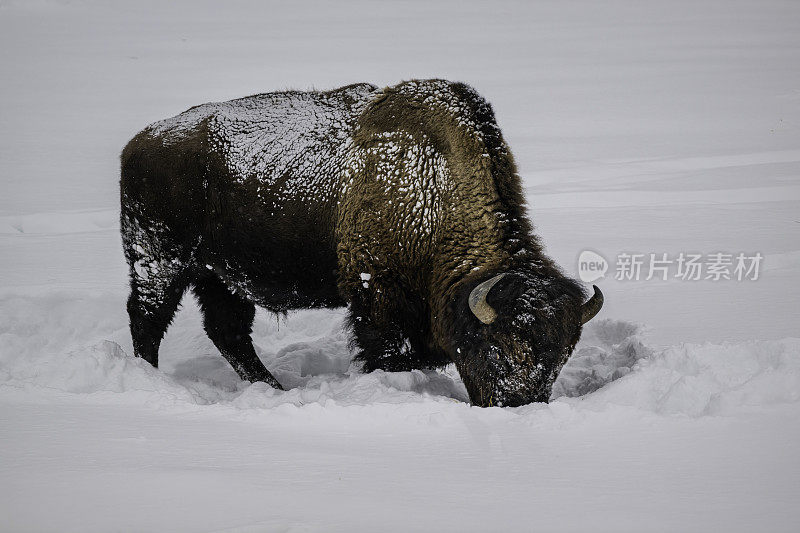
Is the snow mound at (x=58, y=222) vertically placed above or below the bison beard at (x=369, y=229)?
below

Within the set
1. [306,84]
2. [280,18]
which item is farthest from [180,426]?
[280,18]

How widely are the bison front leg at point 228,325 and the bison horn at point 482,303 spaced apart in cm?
214

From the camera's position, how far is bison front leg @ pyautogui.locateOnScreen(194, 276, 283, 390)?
585cm

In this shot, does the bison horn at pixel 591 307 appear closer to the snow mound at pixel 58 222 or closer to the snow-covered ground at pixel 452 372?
the snow-covered ground at pixel 452 372

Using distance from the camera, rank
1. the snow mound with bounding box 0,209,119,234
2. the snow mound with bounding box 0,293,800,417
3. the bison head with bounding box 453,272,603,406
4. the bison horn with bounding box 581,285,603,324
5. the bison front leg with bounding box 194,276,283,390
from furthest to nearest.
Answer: the snow mound with bounding box 0,209,119,234 < the bison front leg with bounding box 194,276,283,390 < the bison horn with bounding box 581,285,603,324 < the bison head with bounding box 453,272,603,406 < the snow mound with bounding box 0,293,800,417

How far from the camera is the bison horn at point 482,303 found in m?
4.14

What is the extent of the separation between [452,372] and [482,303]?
1.47 metres

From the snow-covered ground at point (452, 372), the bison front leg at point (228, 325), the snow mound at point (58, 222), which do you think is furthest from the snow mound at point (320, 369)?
the snow mound at point (58, 222)

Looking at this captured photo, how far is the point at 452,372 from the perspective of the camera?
18.1ft

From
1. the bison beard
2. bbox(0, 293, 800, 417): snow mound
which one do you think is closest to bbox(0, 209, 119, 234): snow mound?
bbox(0, 293, 800, 417): snow mound

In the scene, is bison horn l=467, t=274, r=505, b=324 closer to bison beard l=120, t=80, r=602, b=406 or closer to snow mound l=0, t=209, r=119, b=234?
bison beard l=120, t=80, r=602, b=406

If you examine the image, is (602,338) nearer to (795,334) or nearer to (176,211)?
(795,334)

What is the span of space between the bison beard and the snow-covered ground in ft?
1.19

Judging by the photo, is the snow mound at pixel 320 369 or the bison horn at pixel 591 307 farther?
the bison horn at pixel 591 307
